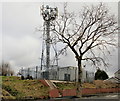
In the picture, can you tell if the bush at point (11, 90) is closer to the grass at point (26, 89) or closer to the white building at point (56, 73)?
the grass at point (26, 89)

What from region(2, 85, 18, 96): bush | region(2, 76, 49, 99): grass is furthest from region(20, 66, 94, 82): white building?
region(2, 85, 18, 96): bush

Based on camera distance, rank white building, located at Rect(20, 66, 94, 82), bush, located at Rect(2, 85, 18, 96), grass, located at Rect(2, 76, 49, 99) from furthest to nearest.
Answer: white building, located at Rect(20, 66, 94, 82)
grass, located at Rect(2, 76, 49, 99)
bush, located at Rect(2, 85, 18, 96)

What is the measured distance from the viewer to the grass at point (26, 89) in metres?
22.0

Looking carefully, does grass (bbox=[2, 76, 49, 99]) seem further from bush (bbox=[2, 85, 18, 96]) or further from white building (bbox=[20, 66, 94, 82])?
white building (bbox=[20, 66, 94, 82])

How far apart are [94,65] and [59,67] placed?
11.3m

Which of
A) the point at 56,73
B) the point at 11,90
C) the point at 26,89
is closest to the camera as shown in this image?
the point at 11,90

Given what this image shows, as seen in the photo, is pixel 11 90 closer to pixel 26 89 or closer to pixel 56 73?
pixel 26 89

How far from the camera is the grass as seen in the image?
22.0 metres

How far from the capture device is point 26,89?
2448 cm

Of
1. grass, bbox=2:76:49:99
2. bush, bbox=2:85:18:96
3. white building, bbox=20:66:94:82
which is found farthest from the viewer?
white building, bbox=20:66:94:82

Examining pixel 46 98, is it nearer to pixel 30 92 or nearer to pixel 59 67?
pixel 30 92

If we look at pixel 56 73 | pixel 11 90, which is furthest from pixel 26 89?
pixel 56 73

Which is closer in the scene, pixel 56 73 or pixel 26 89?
pixel 26 89

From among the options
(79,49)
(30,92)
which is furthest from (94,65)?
(30,92)
